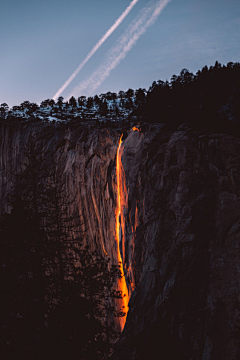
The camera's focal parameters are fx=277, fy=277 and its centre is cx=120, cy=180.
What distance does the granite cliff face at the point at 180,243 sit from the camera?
40.8 ft

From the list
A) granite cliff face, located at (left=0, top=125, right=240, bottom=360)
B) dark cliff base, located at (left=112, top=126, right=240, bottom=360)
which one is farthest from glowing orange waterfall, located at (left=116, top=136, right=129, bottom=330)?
dark cliff base, located at (left=112, top=126, right=240, bottom=360)

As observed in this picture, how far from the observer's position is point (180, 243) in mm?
14812

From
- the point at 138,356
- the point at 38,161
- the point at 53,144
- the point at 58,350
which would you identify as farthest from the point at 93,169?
the point at 58,350

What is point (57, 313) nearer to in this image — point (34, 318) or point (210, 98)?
point (34, 318)

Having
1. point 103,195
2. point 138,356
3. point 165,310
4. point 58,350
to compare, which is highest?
point 103,195

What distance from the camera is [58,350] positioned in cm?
905

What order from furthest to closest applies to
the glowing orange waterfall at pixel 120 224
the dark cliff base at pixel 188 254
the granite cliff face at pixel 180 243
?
1. the glowing orange waterfall at pixel 120 224
2. the granite cliff face at pixel 180 243
3. the dark cliff base at pixel 188 254

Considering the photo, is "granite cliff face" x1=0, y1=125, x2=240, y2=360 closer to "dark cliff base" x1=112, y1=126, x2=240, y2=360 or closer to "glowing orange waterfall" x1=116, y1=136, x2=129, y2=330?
"dark cliff base" x1=112, y1=126, x2=240, y2=360

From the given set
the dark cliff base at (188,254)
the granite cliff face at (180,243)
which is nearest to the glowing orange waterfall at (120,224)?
the granite cliff face at (180,243)

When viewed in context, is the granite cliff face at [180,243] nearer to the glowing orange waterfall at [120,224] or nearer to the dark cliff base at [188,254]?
the dark cliff base at [188,254]

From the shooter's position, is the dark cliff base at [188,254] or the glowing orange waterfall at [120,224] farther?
the glowing orange waterfall at [120,224]

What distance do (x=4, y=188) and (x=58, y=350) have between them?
116 ft

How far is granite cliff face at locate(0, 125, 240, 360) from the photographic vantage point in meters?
12.4

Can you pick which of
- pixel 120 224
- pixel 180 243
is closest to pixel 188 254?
pixel 180 243
